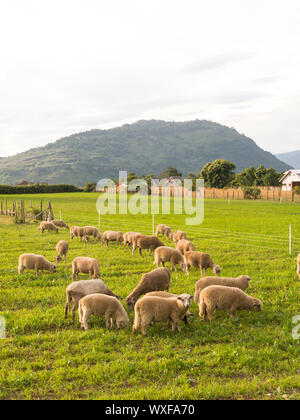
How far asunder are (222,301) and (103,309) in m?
3.03

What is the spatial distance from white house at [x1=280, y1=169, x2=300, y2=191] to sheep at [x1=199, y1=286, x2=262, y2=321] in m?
89.2

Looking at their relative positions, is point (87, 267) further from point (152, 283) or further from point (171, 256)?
point (171, 256)

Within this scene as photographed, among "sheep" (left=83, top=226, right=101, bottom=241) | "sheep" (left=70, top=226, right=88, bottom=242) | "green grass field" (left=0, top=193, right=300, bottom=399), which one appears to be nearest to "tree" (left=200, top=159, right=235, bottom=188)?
"sheep" (left=83, top=226, right=101, bottom=241)

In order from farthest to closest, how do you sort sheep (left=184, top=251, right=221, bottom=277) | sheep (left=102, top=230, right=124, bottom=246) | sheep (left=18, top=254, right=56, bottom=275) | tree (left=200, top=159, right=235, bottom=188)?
tree (left=200, top=159, right=235, bottom=188) < sheep (left=102, top=230, right=124, bottom=246) < sheep (left=18, top=254, right=56, bottom=275) < sheep (left=184, top=251, right=221, bottom=277)

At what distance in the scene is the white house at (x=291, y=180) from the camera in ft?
309

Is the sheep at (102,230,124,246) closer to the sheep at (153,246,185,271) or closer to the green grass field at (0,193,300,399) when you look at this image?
the sheep at (153,246,185,271)

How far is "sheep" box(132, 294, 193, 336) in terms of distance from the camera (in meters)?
8.77

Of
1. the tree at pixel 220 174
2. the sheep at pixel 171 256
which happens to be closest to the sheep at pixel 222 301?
the sheep at pixel 171 256

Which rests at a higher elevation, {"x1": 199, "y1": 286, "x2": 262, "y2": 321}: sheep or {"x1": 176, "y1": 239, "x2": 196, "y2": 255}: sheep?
{"x1": 176, "y1": 239, "x2": 196, "y2": 255}: sheep

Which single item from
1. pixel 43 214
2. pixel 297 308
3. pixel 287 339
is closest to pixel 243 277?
pixel 297 308

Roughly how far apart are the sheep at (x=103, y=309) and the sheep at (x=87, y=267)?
382 centimetres

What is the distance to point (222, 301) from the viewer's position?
9.58m

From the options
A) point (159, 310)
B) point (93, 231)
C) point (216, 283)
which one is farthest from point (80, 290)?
point (93, 231)

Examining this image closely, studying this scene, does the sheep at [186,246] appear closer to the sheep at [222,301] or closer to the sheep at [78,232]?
the sheep at [222,301]
